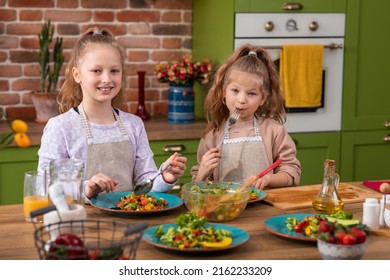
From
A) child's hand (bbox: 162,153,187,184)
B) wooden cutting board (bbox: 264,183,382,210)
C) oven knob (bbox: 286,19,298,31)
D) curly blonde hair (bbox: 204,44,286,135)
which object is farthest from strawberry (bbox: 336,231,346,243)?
oven knob (bbox: 286,19,298,31)

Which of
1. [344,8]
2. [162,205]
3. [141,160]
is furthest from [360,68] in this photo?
[162,205]

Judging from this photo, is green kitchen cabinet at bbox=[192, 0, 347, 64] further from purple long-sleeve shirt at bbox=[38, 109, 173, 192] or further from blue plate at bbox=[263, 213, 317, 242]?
blue plate at bbox=[263, 213, 317, 242]

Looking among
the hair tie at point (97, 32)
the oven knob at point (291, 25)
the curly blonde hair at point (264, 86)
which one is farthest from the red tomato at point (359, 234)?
the oven knob at point (291, 25)

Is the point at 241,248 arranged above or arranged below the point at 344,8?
below

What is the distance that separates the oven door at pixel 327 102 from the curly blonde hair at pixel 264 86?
1.08m

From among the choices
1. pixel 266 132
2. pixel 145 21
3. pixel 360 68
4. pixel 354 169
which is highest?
pixel 145 21

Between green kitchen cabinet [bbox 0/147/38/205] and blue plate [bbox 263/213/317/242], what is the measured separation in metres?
1.88

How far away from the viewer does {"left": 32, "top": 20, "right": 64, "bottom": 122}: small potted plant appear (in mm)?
3861

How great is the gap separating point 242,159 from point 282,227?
34.2 inches

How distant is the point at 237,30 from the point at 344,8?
682mm

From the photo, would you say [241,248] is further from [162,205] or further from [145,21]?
[145,21]

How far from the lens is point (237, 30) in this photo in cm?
384

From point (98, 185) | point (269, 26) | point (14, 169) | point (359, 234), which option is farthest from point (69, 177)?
point (269, 26)
